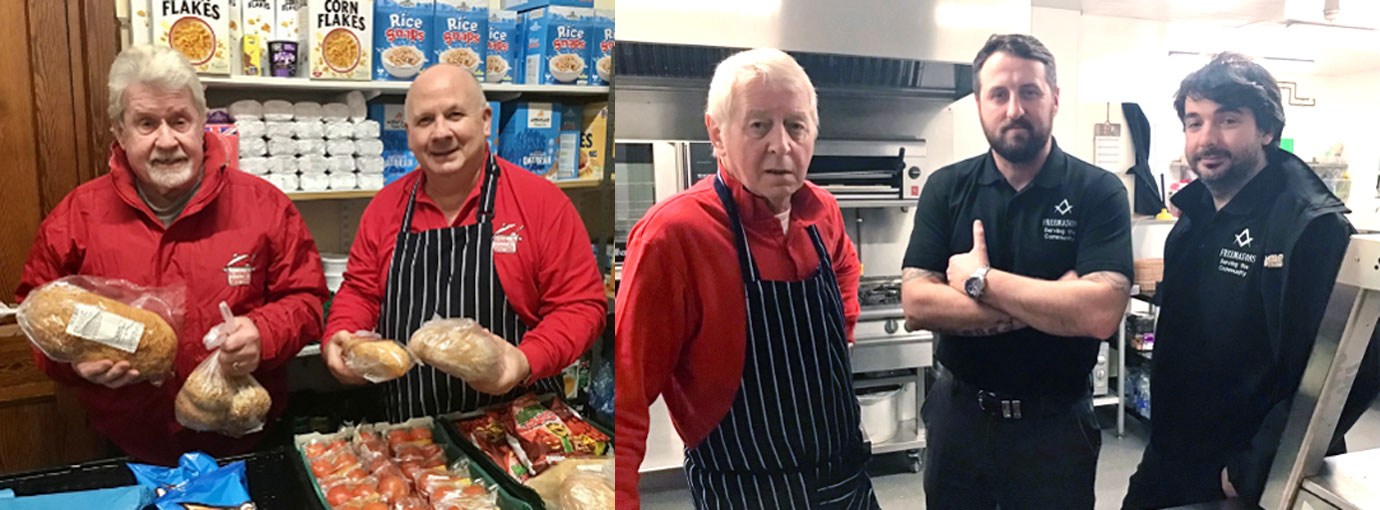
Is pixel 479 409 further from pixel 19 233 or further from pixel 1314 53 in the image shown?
pixel 1314 53

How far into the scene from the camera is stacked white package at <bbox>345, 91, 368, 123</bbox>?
6.62 ft

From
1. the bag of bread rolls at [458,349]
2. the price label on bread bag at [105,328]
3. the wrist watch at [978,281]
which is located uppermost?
the wrist watch at [978,281]

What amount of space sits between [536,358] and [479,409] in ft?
0.75

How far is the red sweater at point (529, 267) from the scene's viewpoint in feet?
5.09

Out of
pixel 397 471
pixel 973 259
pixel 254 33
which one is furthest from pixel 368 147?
pixel 973 259

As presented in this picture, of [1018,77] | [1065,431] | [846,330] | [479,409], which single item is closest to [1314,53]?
[1018,77]

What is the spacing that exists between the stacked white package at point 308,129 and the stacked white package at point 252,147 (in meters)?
0.08

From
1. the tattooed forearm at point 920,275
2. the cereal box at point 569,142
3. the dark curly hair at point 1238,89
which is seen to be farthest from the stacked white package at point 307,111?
the dark curly hair at point 1238,89

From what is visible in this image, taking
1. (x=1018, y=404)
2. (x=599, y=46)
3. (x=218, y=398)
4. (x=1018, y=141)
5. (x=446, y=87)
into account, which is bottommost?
(x=218, y=398)

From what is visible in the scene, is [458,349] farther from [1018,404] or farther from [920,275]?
[1018,404]

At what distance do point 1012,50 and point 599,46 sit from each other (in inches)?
39.3

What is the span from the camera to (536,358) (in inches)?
60.6

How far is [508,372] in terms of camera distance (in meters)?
1.50

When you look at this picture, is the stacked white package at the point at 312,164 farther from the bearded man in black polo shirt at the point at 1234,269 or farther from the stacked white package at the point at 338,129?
the bearded man in black polo shirt at the point at 1234,269
